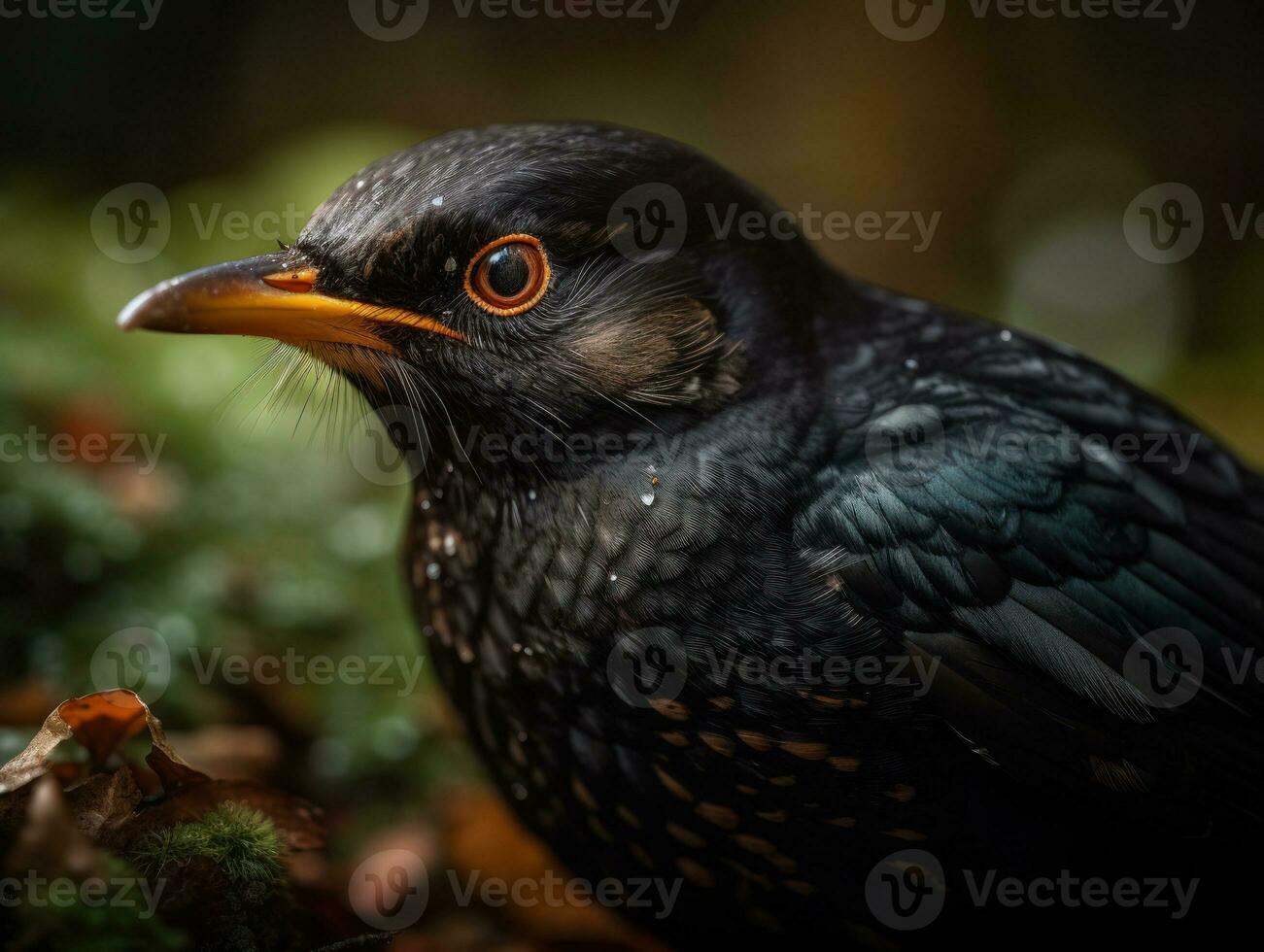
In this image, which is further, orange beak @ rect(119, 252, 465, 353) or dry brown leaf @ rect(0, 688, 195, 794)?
orange beak @ rect(119, 252, 465, 353)

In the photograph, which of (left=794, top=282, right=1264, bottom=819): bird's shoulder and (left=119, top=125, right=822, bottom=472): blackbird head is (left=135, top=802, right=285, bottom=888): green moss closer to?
(left=119, top=125, right=822, bottom=472): blackbird head

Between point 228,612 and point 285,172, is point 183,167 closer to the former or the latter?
point 285,172

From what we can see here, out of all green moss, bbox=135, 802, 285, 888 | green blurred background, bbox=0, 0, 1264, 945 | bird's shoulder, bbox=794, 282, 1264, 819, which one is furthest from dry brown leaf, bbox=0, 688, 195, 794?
green blurred background, bbox=0, 0, 1264, 945

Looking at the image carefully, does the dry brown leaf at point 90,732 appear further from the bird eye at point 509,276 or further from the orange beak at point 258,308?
the bird eye at point 509,276

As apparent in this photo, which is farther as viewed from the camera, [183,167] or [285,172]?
[183,167]

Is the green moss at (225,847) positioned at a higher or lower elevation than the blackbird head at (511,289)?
lower

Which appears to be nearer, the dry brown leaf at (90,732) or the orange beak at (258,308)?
the dry brown leaf at (90,732)

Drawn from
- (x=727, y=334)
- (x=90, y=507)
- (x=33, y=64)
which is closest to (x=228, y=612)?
(x=90, y=507)

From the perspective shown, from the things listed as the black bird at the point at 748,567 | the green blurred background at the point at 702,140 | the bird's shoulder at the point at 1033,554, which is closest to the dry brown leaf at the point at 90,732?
the black bird at the point at 748,567
